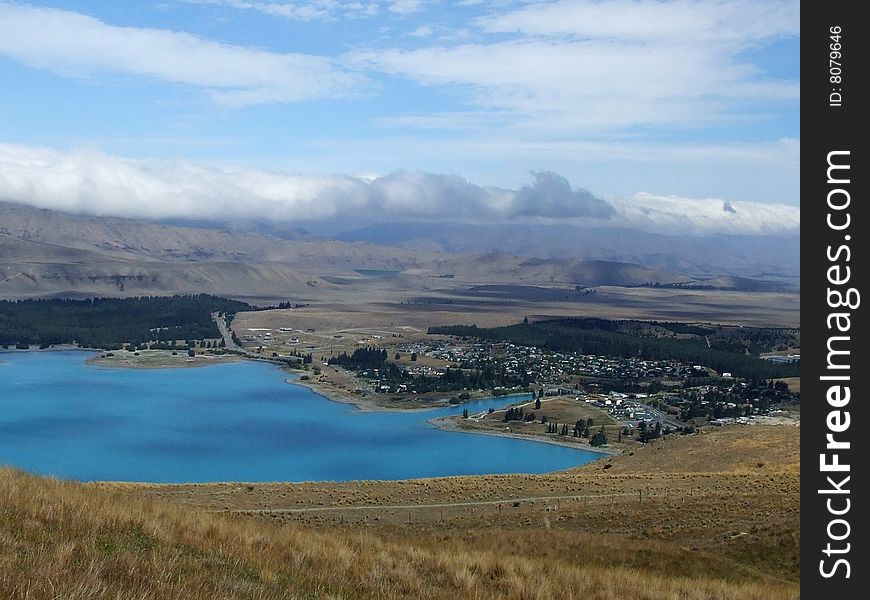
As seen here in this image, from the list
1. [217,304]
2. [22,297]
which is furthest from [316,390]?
[22,297]

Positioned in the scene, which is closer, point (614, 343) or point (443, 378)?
point (443, 378)

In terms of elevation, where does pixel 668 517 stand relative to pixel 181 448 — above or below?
above

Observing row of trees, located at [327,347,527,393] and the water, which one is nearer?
the water

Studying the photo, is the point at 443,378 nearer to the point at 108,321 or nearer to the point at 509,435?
the point at 509,435

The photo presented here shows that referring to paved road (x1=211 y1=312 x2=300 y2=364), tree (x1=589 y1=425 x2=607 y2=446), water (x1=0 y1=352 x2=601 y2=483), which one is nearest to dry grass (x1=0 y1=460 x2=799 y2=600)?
water (x1=0 y1=352 x2=601 y2=483)

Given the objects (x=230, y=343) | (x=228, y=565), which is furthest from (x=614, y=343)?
(x=228, y=565)

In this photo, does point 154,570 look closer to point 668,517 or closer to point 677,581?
point 677,581
